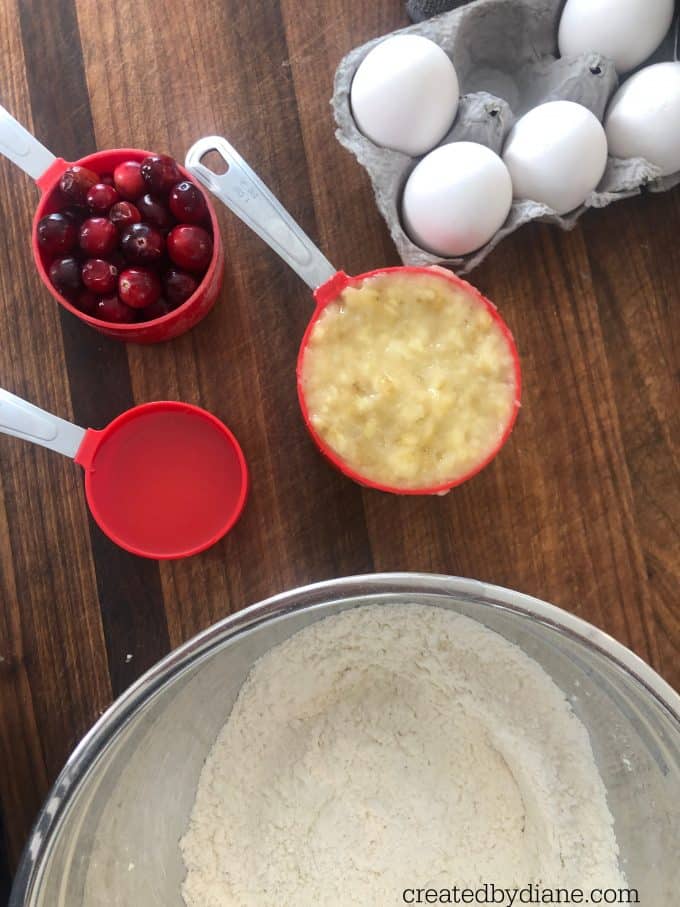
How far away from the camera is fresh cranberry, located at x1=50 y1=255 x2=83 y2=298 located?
0.91 metres

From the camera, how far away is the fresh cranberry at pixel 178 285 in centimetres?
92

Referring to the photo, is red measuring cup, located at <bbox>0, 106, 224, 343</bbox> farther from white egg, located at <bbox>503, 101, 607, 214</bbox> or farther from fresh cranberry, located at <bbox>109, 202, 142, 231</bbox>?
white egg, located at <bbox>503, 101, 607, 214</bbox>

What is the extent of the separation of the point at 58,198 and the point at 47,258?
7cm

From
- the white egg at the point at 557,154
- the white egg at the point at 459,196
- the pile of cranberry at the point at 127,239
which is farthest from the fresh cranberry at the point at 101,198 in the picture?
the white egg at the point at 557,154

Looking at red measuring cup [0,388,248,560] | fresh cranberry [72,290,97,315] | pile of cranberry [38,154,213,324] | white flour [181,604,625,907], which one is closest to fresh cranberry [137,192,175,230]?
pile of cranberry [38,154,213,324]

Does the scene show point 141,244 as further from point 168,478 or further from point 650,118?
point 650,118

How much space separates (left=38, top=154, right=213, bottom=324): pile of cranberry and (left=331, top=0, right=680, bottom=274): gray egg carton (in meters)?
0.21

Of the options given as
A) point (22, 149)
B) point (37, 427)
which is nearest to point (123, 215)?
point (22, 149)

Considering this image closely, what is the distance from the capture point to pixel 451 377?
894 mm

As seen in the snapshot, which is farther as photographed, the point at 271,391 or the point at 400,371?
the point at 271,391

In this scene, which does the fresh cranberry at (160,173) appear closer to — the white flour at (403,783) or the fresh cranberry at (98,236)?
the fresh cranberry at (98,236)

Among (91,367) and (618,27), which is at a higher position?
(91,367)

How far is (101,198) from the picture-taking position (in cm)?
90

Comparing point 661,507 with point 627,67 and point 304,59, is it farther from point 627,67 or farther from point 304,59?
point 304,59
